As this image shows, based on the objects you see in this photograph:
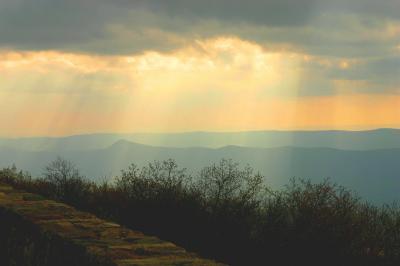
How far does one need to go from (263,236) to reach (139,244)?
11.3ft

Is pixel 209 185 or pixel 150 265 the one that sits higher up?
pixel 209 185

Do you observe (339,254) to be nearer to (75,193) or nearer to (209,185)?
(209,185)

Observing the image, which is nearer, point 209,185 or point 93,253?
point 93,253

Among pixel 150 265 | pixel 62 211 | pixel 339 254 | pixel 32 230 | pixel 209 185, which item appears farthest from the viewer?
pixel 209 185

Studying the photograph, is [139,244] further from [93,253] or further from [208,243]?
[208,243]

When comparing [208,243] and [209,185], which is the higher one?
[209,185]

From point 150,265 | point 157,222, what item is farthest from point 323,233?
point 150,265

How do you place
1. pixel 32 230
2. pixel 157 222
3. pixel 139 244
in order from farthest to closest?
1. pixel 157 222
2. pixel 32 230
3. pixel 139 244

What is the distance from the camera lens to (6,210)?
23.8 feet

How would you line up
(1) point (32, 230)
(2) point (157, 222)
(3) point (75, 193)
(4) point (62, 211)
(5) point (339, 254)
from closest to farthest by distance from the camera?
(1) point (32, 230)
(4) point (62, 211)
(5) point (339, 254)
(2) point (157, 222)
(3) point (75, 193)

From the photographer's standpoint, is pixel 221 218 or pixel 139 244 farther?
pixel 221 218

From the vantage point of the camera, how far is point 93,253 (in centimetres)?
488

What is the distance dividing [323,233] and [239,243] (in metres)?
1.19

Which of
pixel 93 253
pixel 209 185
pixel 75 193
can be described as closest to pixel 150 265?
pixel 93 253
